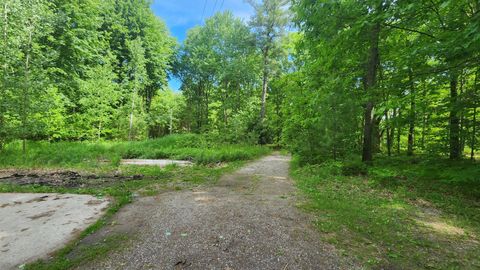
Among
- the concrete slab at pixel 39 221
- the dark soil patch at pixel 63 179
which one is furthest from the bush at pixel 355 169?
the concrete slab at pixel 39 221

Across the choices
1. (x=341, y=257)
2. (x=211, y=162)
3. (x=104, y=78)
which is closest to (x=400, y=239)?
(x=341, y=257)

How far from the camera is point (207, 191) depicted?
557cm

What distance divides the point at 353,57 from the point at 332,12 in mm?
3114

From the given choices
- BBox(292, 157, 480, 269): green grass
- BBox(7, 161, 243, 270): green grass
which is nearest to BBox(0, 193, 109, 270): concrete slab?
BBox(7, 161, 243, 270): green grass

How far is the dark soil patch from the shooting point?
235 inches

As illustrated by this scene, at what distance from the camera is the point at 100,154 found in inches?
468

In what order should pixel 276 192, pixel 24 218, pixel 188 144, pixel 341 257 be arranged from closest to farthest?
1. pixel 341 257
2. pixel 24 218
3. pixel 276 192
4. pixel 188 144

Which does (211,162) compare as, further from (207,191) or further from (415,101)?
(415,101)

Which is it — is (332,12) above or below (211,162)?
above

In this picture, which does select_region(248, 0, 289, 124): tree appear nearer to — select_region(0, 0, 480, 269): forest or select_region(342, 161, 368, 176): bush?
select_region(0, 0, 480, 269): forest

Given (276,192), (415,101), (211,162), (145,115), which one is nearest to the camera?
(276,192)

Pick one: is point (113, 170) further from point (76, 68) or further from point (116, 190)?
point (76, 68)

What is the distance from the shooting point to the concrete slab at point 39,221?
8.86 ft

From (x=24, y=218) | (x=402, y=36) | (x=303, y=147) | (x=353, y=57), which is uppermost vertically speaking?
(x=402, y=36)
